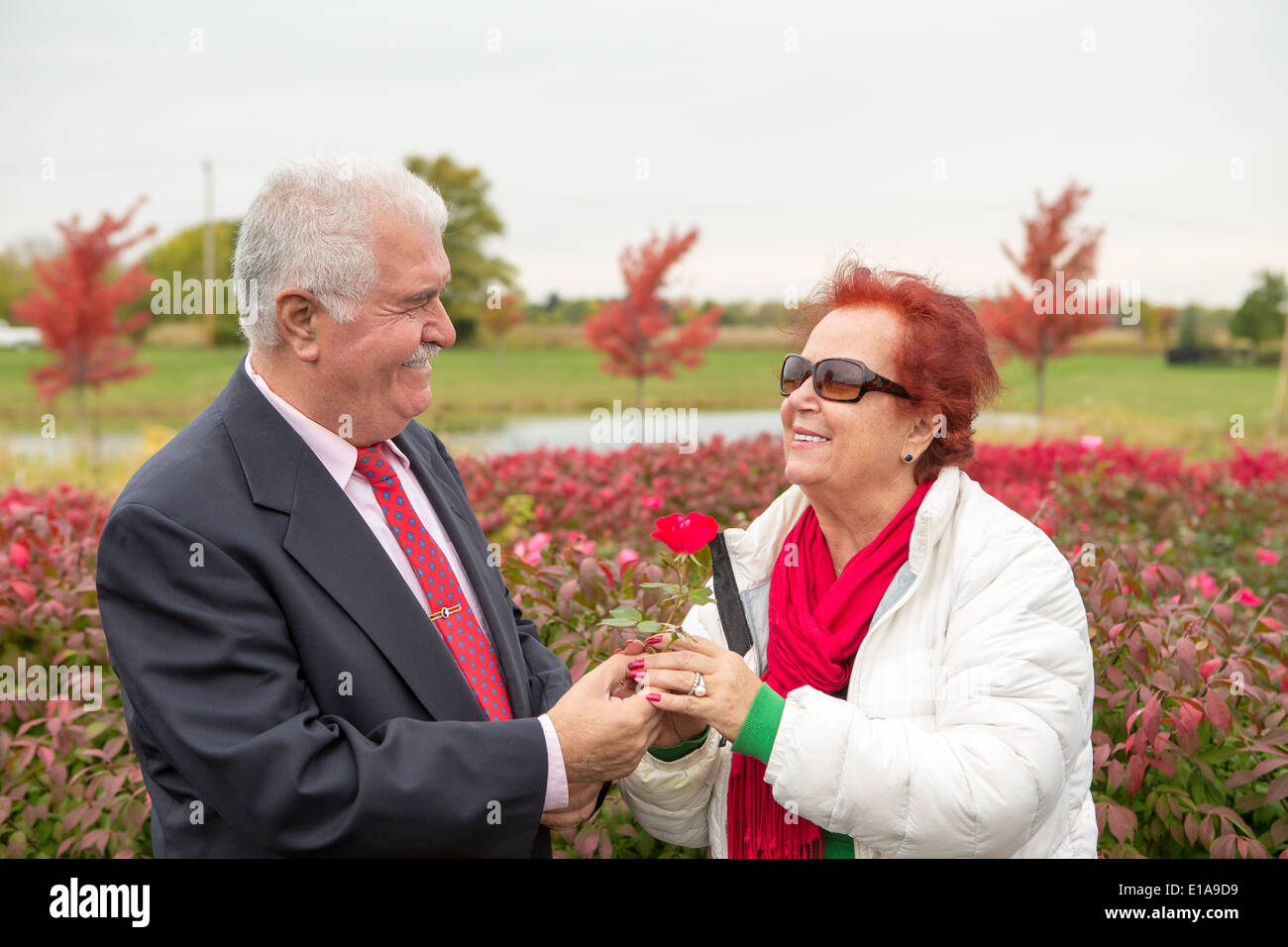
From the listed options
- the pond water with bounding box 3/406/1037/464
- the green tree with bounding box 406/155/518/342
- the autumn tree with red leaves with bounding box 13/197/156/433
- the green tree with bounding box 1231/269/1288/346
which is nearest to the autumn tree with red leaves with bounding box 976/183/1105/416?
the pond water with bounding box 3/406/1037/464

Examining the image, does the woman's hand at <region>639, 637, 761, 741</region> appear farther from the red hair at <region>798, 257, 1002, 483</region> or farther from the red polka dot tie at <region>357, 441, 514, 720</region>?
the red hair at <region>798, 257, 1002, 483</region>

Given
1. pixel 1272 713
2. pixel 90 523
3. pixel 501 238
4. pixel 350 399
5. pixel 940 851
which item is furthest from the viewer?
pixel 501 238

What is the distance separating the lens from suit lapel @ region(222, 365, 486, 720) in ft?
6.95

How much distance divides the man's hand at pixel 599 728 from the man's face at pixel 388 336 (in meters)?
0.67

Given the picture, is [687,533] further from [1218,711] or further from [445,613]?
[1218,711]

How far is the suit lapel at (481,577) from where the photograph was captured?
2.47m

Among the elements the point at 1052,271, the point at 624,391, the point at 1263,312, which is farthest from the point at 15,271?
the point at 1263,312

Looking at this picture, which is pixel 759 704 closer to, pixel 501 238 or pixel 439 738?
pixel 439 738

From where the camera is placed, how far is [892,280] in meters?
2.47

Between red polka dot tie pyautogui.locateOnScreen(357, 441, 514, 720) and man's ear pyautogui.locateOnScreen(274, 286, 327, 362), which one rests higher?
man's ear pyautogui.locateOnScreen(274, 286, 327, 362)

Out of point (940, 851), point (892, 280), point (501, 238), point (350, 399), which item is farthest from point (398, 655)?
point (501, 238)

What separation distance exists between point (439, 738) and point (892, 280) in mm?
1398

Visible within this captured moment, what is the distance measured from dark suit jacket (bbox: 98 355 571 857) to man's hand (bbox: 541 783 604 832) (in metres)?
0.16
